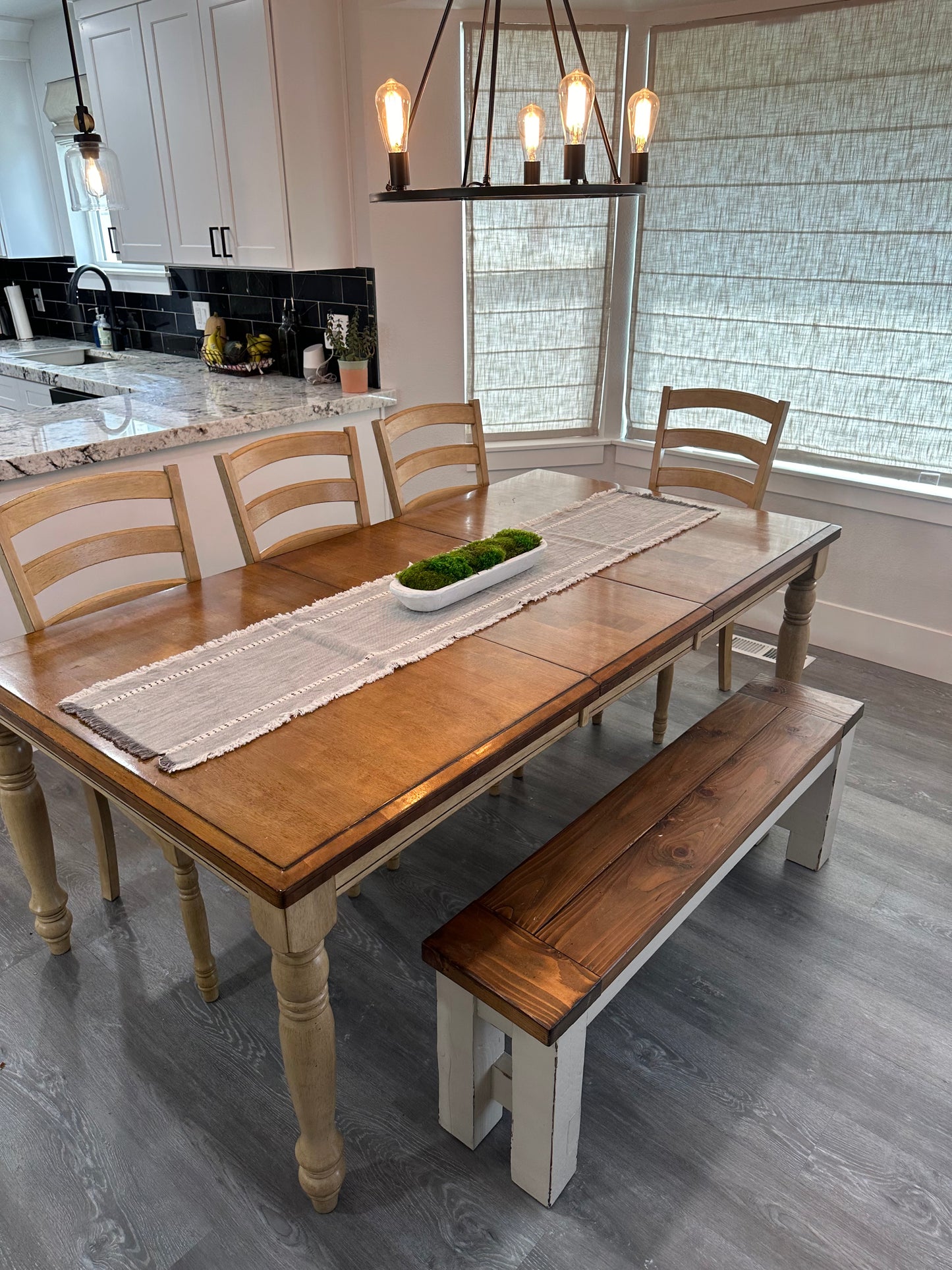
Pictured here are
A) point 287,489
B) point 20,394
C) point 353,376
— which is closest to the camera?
point 287,489

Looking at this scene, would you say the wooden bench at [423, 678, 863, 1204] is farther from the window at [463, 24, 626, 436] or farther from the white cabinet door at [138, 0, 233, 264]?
the white cabinet door at [138, 0, 233, 264]

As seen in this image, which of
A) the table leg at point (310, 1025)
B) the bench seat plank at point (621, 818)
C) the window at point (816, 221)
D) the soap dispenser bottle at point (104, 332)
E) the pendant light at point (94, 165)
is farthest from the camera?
the soap dispenser bottle at point (104, 332)

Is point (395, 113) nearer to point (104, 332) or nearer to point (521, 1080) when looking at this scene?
point (521, 1080)

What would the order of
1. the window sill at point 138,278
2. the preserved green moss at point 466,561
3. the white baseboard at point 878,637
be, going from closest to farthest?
the preserved green moss at point 466,561 < the white baseboard at point 878,637 < the window sill at point 138,278

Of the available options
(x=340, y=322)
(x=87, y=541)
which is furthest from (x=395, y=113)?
(x=340, y=322)

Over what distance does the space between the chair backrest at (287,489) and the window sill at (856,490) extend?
1.73m

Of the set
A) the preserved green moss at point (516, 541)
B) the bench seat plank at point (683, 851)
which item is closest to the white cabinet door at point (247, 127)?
the preserved green moss at point (516, 541)

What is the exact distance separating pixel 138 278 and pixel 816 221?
3.24 meters

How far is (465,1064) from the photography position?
159cm

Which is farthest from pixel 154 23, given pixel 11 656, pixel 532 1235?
pixel 532 1235

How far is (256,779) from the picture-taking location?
1418 millimetres

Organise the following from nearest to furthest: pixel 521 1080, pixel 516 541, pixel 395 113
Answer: pixel 521 1080
pixel 395 113
pixel 516 541

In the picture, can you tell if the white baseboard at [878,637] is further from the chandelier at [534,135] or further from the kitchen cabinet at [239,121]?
the kitchen cabinet at [239,121]

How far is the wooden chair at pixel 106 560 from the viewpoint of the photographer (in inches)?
73.9
